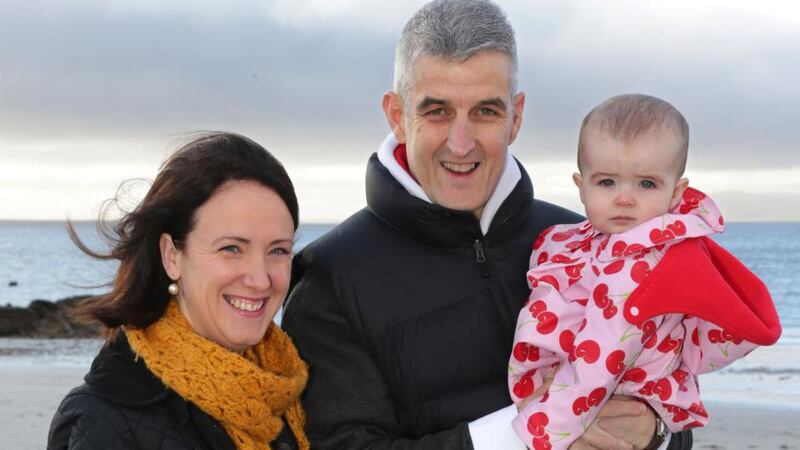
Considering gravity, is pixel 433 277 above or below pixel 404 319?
above

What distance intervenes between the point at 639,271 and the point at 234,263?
1200mm

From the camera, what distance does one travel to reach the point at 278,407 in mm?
2873

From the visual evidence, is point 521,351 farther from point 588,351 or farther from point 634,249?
point 634,249

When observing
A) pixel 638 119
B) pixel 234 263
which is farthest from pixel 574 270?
pixel 234 263

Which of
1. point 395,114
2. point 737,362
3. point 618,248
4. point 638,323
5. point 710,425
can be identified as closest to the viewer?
point 638,323

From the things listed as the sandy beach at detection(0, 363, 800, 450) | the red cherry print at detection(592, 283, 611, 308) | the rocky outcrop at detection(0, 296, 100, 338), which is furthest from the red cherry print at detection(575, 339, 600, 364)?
the rocky outcrop at detection(0, 296, 100, 338)

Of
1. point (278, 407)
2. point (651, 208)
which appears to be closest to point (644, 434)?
point (651, 208)

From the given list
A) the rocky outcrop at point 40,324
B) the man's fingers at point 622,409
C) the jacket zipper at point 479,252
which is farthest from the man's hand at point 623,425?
the rocky outcrop at point 40,324

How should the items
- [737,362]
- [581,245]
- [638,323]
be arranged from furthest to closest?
[737,362]
[581,245]
[638,323]

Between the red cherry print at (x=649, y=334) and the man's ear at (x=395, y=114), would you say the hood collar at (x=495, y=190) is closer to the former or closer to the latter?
the man's ear at (x=395, y=114)

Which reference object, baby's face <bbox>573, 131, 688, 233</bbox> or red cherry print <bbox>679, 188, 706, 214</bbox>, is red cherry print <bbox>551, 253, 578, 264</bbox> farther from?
red cherry print <bbox>679, 188, 706, 214</bbox>

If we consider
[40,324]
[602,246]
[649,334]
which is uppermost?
[602,246]

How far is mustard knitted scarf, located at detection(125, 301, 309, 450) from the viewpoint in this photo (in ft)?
8.81

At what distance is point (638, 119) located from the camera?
9.23 ft
